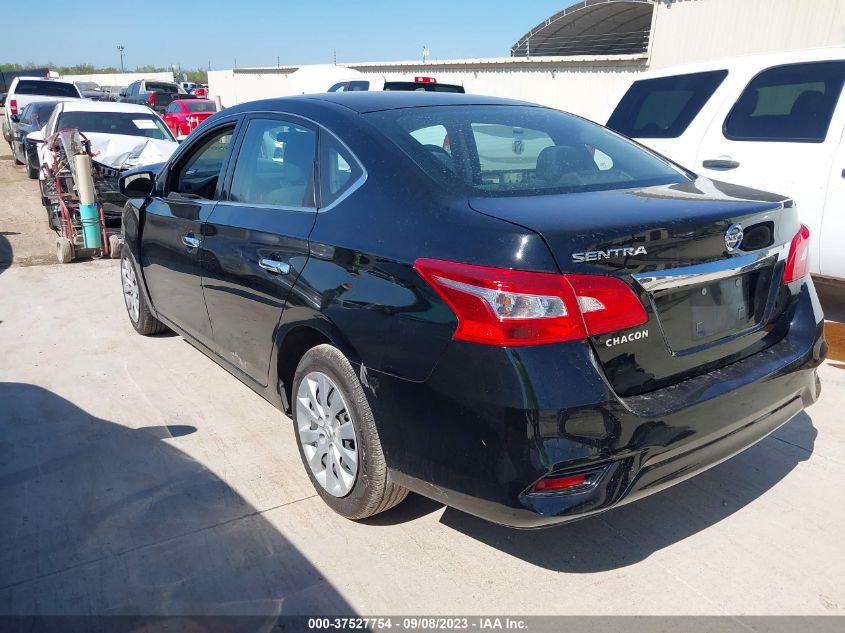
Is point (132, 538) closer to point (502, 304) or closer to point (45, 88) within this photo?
point (502, 304)

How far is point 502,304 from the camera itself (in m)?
2.26

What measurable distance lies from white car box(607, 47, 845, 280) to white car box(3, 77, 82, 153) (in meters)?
17.6

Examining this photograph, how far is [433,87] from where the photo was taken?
13336 millimetres

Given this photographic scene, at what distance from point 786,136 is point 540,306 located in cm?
412

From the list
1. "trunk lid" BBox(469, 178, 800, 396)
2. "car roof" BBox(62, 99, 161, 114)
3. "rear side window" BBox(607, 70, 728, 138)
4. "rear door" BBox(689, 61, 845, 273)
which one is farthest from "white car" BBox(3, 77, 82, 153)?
"trunk lid" BBox(469, 178, 800, 396)

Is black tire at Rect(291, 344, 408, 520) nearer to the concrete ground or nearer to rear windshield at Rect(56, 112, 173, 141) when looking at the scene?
the concrete ground

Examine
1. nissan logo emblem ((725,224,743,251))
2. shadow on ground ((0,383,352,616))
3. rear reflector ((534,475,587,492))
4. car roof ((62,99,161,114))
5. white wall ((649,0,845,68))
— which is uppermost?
white wall ((649,0,845,68))

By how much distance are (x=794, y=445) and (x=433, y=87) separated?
1087 centimetres

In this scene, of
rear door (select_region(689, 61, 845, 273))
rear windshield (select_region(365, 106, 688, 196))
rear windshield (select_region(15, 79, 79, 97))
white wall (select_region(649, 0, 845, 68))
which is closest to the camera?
→ rear windshield (select_region(365, 106, 688, 196))

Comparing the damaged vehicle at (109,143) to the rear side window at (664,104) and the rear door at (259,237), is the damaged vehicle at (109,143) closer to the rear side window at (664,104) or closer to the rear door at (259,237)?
the rear door at (259,237)

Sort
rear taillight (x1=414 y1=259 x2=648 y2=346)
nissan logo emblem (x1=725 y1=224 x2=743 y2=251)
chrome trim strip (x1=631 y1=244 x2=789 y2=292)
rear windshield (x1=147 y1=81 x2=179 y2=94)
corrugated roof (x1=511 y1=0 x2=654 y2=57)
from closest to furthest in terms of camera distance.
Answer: rear taillight (x1=414 y1=259 x2=648 y2=346)
chrome trim strip (x1=631 y1=244 x2=789 y2=292)
nissan logo emblem (x1=725 y1=224 x2=743 y2=251)
corrugated roof (x1=511 y1=0 x2=654 y2=57)
rear windshield (x1=147 y1=81 x2=179 y2=94)

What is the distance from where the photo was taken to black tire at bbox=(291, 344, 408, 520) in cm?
277

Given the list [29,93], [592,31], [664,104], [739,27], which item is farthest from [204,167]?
[592,31]

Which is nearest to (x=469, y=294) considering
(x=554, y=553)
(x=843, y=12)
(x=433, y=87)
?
(x=554, y=553)
